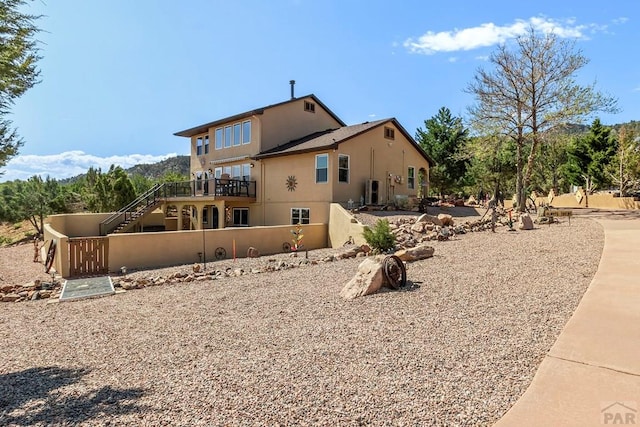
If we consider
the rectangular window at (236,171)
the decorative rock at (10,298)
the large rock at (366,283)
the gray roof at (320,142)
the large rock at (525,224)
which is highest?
the gray roof at (320,142)

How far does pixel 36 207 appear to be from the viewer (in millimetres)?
37906

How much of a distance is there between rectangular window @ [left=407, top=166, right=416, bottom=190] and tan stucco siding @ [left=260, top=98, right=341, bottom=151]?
6.60m

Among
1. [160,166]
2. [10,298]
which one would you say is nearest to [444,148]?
[10,298]

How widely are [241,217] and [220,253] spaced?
9495 millimetres

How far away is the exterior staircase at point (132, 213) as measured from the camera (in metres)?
22.6

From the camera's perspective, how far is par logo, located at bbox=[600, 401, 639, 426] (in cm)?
298

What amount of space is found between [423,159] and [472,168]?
12.8 m

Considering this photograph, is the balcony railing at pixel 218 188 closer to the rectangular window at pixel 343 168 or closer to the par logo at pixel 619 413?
the rectangular window at pixel 343 168

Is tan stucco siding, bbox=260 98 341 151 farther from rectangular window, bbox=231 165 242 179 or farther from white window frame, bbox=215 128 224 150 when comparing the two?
white window frame, bbox=215 128 224 150

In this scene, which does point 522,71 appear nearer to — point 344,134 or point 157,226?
point 344,134

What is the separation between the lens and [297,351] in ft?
15.9

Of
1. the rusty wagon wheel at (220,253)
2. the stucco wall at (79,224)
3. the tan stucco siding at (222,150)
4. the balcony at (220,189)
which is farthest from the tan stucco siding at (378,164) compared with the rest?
the stucco wall at (79,224)

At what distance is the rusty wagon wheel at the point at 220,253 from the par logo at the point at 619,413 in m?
13.9

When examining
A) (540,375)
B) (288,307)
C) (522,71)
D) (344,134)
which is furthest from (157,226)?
(540,375)
